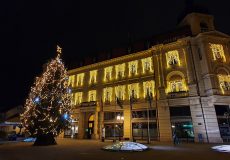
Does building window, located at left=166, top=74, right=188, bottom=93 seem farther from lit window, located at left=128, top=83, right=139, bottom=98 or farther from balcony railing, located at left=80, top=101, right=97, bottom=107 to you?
balcony railing, located at left=80, top=101, right=97, bottom=107

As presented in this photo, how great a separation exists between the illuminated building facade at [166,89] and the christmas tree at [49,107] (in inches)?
380

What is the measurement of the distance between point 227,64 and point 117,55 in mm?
20387

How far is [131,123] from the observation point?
32281mm

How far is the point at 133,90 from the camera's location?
3394 cm

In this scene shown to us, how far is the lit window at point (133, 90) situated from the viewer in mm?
33469

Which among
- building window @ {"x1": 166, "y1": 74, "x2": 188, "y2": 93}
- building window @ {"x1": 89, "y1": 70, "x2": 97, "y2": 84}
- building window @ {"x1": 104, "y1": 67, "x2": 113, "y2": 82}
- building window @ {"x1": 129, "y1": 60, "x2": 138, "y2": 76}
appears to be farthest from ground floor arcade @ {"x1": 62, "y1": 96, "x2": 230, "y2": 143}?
building window @ {"x1": 129, "y1": 60, "x2": 138, "y2": 76}

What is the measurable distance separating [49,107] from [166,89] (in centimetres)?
1906

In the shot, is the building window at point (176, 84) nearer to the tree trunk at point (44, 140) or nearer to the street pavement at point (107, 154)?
the street pavement at point (107, 154)

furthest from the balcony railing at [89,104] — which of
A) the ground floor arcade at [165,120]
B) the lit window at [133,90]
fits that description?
the lit window at [133,90]

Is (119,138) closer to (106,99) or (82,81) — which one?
(106,99)

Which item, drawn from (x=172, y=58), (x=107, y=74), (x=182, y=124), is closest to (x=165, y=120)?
(x=182, y=124)

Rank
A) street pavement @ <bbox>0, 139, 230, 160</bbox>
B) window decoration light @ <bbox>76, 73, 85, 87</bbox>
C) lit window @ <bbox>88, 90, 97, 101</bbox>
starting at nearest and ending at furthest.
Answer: street pavement @ <bbox>0, 139, 230, 160</bbox>, lit window @ <bbox>88, 90, 97, 101</bbox>, window decoration light @ <bbox>76, 73, 85, 87</bbox>

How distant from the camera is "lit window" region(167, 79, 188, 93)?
98.6 feet

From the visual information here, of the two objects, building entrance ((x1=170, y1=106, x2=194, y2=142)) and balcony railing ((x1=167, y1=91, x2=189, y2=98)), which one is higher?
balcony railing ((x1=167, y1=91, x2=189, y2=98))
